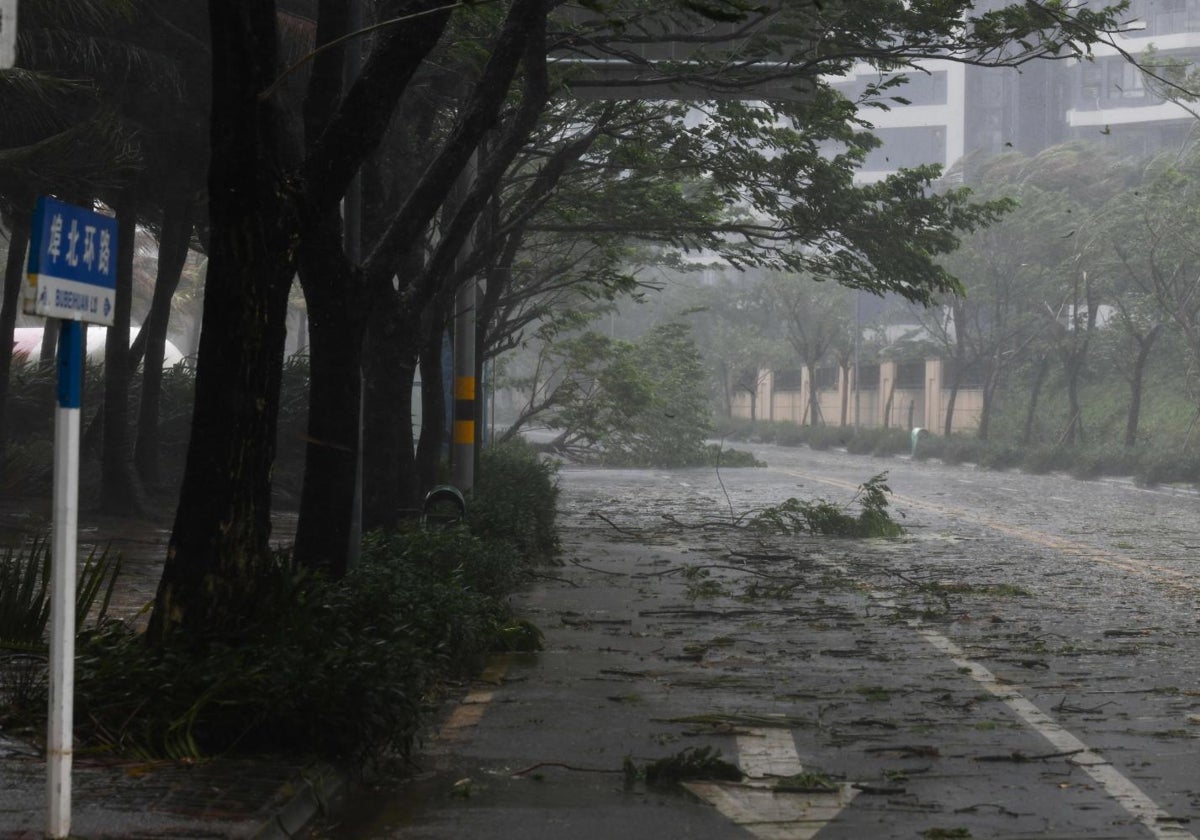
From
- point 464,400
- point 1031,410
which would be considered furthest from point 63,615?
point 1031,410

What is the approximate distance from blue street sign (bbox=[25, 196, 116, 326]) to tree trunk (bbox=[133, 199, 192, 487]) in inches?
637

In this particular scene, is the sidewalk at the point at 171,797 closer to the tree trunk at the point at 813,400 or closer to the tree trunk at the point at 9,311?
the tree trunk at the point at 9,311

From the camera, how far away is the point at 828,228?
20719 millimetres

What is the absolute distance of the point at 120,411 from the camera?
2064 centimetres

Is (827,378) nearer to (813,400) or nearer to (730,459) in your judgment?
(813,400)

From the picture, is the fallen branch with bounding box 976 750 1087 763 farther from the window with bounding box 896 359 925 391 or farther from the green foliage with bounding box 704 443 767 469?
the window with bounding box 896 359 925 391

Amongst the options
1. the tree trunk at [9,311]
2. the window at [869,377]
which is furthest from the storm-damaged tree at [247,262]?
the window at [869,377]

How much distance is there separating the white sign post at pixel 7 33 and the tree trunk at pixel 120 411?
16.1 m

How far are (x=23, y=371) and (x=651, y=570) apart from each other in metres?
14.1

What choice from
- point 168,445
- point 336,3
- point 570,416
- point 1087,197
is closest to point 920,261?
Answer: point 336,3

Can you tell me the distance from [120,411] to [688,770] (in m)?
15.2

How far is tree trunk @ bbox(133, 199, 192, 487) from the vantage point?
21844 millimetres

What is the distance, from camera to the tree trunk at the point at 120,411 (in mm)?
20531

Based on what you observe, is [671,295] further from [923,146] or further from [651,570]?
[651,570]
